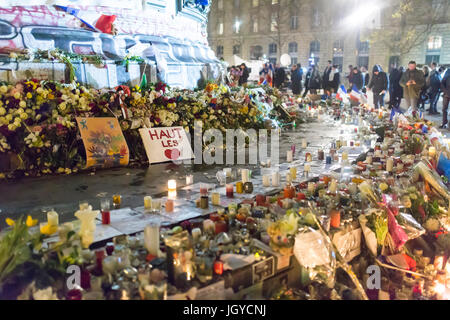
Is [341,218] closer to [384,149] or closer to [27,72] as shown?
[384,149]

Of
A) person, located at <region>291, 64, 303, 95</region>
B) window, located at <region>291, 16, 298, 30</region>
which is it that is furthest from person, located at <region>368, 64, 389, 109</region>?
window, located at <region>291, 16, 298, 30</region>

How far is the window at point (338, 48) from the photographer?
1624 inches

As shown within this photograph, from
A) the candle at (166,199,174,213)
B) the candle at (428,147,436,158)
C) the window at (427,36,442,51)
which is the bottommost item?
the candle at (166,199,174,213)

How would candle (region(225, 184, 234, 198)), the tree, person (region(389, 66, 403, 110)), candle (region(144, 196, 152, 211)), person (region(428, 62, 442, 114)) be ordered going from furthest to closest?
the tree, person (region(389, 66, 403, 110)), person (region(428, 62, 442, 114)), candle (region(225, 184, 234, 198)), candle (region(144, 196, 152, 211))

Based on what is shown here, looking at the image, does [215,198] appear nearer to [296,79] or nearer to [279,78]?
[296,79]

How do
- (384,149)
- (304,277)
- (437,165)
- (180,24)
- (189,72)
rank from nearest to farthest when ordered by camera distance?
1. (304,277)
2. (437,165)
3. (384,149)
4. (189,72)
5. (180,24)

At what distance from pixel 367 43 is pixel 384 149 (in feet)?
117

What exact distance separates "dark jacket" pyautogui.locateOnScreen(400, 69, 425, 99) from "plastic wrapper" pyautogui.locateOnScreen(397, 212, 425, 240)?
34.1 feet

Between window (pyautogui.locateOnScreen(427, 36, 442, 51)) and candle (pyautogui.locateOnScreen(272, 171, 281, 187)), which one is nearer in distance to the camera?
candle (pyautogui.locateOnScreen(272, 171, 281, 187))

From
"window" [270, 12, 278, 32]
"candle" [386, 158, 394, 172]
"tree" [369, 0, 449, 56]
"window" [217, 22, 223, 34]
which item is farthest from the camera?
"window" [217, 22, 223, 34]

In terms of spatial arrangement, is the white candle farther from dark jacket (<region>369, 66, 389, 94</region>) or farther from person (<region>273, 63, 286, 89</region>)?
person (<region>273, 63, 286, 89</region>)

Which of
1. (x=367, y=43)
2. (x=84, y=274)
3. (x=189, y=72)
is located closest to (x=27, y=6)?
(x=189, y=72)

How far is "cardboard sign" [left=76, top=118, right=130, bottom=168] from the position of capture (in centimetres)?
626

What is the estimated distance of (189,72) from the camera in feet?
33.5
